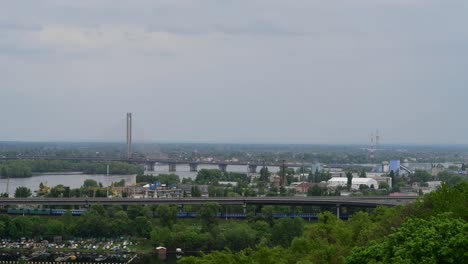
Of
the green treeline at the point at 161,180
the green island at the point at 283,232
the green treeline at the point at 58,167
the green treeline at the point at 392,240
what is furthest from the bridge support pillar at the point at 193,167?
the green treeline at the point at 392,240

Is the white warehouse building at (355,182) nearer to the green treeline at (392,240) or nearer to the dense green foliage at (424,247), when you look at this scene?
the green treeline at (392,240)

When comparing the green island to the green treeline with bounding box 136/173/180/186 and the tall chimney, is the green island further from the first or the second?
the tall chimney

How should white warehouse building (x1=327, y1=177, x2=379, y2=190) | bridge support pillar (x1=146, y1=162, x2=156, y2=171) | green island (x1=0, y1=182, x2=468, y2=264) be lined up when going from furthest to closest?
bridge support pillar (x1=146, y1=162, x2=156, y2=171) < white warehouse building (x1=327, y1=177, x2=379, y2=190) < green island (x1=0, y1=182, x2=468, y2=264)

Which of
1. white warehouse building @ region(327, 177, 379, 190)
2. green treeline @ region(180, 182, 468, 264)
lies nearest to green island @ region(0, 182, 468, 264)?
green treeline @ region(180, 182, 468, 264)

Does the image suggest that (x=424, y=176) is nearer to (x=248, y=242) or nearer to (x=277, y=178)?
(x=277, y=178)

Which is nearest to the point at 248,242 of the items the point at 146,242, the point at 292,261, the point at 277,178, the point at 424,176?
the point at 146,242

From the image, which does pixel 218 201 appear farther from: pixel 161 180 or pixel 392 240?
pixel 392 240
